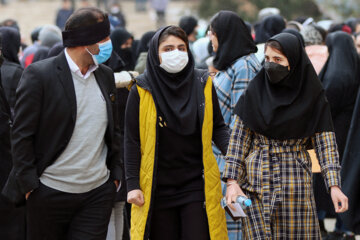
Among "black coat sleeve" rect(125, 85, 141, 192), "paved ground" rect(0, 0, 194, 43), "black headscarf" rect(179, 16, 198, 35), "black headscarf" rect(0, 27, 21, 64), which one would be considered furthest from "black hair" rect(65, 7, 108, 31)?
"paved ground" rect(0, 0, 194, 43)

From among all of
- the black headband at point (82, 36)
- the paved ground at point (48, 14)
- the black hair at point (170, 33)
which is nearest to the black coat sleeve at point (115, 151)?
the black headband at point (82, 36)

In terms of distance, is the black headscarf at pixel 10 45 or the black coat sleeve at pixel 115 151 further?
the black headscarf at pixel 10 45

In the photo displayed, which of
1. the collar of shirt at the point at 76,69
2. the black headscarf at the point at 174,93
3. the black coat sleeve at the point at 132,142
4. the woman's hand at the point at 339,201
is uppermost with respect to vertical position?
the collar of shirt at the point at 76,69

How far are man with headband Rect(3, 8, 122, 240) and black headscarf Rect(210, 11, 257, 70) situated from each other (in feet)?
4.54

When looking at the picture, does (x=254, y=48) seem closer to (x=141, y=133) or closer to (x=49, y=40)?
(x=141, y=133)

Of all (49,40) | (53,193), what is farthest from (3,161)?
(49,40)

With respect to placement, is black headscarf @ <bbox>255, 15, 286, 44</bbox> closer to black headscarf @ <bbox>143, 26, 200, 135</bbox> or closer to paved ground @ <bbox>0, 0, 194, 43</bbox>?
black headscarf @ <bbox>143, 26, 200, 135</bbox>

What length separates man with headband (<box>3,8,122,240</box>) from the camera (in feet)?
12.3

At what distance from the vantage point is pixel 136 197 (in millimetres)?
3910

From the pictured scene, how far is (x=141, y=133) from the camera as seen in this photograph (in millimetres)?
3980

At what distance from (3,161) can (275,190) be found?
2249 mm

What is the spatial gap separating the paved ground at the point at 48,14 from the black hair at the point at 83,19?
20516 millimetres

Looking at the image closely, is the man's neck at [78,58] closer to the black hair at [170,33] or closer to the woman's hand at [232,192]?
the black hair at [170,33]

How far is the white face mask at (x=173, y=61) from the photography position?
13.0ft
